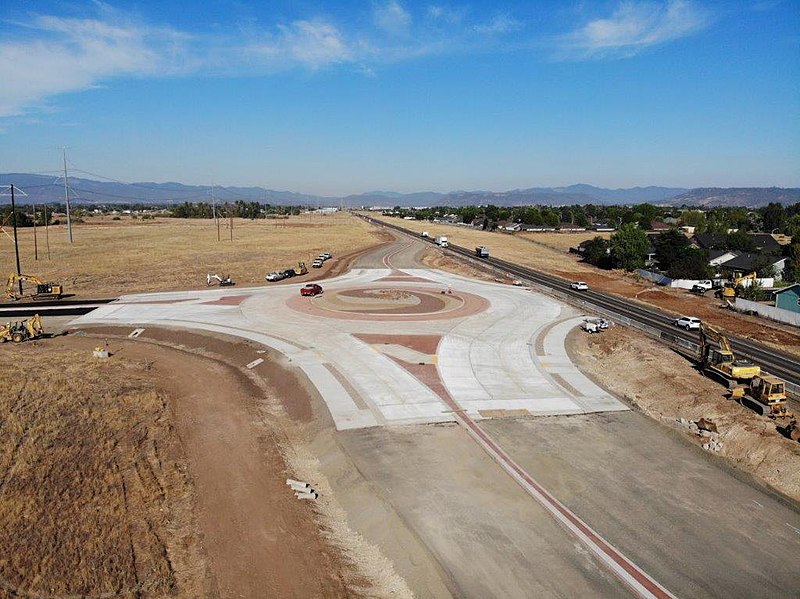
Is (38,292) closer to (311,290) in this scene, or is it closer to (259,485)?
(311,290)

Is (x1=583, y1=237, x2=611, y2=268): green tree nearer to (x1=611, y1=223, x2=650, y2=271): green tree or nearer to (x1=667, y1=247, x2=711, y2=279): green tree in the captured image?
(x1=611, y1=223, x2=650, y2=271): green tree

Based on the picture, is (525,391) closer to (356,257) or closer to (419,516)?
(419,516)

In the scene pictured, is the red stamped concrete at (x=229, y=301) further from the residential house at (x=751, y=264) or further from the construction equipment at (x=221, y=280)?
the residential house at (x=751, y=264)

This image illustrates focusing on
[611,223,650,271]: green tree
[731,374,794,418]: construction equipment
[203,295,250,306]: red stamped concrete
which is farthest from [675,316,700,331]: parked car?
[203,295,250,306]: red stamped concrete

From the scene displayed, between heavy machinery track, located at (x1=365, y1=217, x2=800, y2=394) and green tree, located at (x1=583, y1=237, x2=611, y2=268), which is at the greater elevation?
green tree, located at (x1=583, y1=237, x2=611, y2=268)

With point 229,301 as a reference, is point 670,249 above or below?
above

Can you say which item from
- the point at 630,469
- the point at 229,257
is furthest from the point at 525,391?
the point at 229,257

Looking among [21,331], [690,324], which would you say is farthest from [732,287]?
[21,331]
